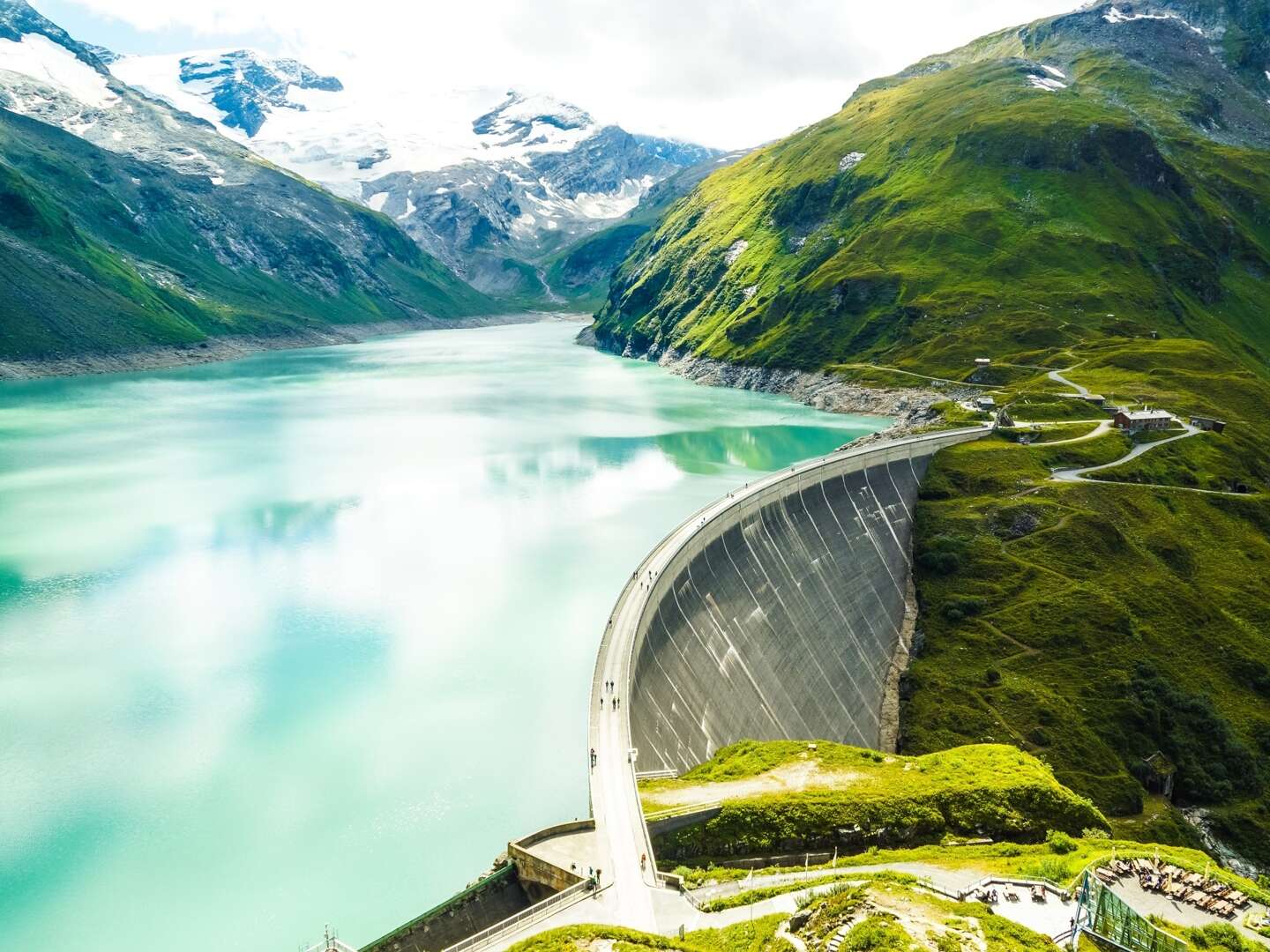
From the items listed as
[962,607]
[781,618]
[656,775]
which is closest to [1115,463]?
[962,607]

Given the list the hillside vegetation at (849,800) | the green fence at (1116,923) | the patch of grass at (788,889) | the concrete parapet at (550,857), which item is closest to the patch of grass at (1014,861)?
the hillside vegetation at (849,800)

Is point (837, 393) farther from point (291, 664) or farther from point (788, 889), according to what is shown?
point (788, 889)

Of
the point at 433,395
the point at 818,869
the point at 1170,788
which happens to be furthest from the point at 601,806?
the point at 433,395

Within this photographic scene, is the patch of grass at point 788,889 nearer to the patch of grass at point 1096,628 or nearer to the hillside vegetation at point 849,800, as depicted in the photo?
the hillside vegetation at point 849,800

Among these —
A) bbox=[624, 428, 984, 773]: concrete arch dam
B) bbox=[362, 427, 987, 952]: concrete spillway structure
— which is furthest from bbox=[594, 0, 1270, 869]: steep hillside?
bbox=[362, 427, 987, 952]: concrete spillway structure

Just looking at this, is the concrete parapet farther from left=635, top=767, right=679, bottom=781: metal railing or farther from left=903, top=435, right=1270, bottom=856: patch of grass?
left=903, top=435, right=1270, bottom=856: patch of grass
